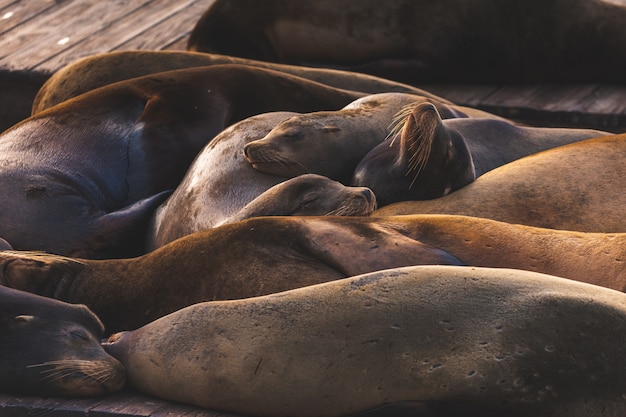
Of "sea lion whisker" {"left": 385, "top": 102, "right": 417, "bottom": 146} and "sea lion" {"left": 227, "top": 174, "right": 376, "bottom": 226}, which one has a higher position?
"sea lion" {"left": 227, "top": 174, "right": 376, "bottom": 226}

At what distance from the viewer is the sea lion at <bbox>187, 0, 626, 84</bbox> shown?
7.32m

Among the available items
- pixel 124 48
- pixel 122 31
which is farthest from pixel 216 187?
pixel 122 31

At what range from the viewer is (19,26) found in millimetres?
9055

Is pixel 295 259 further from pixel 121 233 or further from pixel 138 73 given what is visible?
pixel 138 73

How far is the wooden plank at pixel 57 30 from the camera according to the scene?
8243mm

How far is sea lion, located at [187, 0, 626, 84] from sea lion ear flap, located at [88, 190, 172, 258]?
2.68 metres

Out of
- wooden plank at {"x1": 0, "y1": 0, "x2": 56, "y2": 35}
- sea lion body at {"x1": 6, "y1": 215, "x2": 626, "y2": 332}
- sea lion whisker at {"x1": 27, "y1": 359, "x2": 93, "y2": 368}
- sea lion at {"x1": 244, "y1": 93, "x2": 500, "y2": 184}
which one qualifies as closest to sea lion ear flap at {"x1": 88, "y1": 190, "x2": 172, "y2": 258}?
sea lion at {"x1": 244, "y1": 93, "x2": 500, "y2": 184}

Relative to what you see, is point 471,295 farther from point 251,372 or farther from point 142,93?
point 142,93

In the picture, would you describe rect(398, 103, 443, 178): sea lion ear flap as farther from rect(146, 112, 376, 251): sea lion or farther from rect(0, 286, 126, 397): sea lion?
rect(0, 286, 126, 397): sea lion

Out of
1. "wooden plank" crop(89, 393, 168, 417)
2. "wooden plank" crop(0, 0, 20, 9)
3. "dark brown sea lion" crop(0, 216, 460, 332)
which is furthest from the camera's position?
"wooden plank" crop(0, 0, 20, 9)

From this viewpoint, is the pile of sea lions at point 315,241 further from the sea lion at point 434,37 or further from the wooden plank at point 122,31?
the wooden plank at point 122,31

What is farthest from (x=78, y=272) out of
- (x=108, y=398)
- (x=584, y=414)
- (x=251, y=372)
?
(x=584, y=414)

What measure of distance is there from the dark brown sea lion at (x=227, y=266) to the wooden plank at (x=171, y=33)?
4282mm

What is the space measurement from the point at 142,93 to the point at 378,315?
8.84ft
